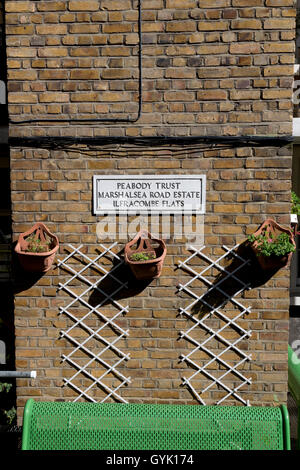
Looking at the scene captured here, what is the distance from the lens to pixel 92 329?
11.2 ft

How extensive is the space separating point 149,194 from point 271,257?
115cm

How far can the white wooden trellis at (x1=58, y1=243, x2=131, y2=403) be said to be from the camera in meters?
3.39

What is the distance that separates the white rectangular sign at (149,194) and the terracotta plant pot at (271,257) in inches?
20.8

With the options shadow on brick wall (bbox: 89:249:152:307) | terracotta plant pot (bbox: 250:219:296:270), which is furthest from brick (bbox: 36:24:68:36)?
terracotta plant pot (bbox: 250:219:296:270)

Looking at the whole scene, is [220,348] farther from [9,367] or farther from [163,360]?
[9,367]

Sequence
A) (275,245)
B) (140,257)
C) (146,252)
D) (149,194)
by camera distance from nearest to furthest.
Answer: (275,245)
(140,257)
(146,252)
(149,194)

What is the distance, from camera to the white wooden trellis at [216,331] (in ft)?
11.0

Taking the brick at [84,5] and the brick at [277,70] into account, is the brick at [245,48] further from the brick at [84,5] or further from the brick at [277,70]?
the brick at [84,5]

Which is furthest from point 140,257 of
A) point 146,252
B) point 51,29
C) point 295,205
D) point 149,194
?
point 51,29

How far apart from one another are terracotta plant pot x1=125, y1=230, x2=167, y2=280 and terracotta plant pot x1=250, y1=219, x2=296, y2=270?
78 centimetres

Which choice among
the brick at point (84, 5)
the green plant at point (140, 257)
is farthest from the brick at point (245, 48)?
the green plant at point (140, 257)

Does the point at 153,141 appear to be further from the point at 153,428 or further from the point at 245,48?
the point at 153,428

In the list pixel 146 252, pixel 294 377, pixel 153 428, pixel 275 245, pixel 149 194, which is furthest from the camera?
pixel 294 377

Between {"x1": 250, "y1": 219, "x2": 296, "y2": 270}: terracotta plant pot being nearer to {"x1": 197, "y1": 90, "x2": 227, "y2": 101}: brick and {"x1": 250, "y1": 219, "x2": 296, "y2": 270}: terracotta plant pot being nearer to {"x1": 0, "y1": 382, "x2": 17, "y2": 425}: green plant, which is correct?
{"x1": 197, "y1": 90, "x2": 227, "y2": 101}: brick
